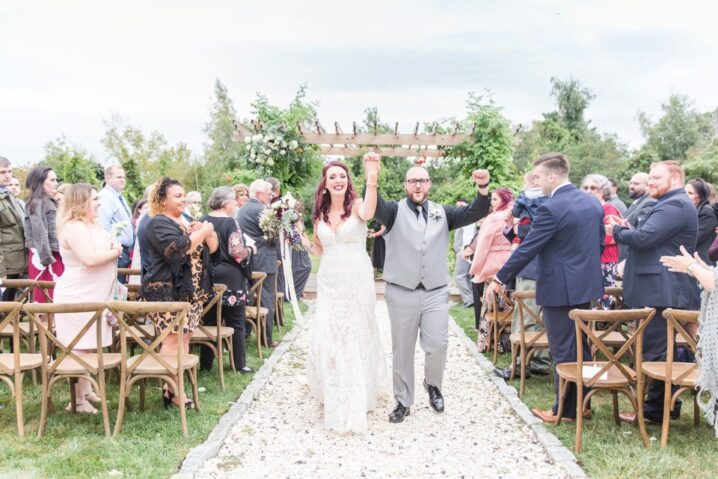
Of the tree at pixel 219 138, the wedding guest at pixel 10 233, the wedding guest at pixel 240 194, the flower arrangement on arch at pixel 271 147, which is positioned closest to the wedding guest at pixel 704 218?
the wedding guest at pixel 240 194

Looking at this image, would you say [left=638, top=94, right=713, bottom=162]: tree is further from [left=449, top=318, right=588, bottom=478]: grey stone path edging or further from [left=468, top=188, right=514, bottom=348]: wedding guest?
[left=449, top=318, right=588, bottom=478]: grey stone path edging

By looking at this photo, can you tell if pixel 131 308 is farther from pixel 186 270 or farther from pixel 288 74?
pixel 288 74

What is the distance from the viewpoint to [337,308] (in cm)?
502

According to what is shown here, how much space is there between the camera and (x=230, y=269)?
643cm

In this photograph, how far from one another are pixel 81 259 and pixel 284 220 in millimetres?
2168

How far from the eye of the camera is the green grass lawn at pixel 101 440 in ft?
13.0

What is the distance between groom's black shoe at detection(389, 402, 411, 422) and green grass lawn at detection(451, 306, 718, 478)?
1.18 metres

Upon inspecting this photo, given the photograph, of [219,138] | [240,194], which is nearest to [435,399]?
[240,194]

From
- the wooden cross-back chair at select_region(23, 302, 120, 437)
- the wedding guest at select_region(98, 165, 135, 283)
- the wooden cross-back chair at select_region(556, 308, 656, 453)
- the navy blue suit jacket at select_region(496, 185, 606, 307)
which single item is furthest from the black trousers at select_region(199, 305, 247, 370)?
the wooden cross-back chair at select_region(556, 308, 656, 453)

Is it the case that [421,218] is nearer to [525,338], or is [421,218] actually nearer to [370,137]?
[525,338]

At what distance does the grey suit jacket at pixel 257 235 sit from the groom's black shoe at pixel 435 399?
3277 millimetres

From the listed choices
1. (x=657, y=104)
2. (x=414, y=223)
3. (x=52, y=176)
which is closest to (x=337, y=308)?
(x=414, y=223)

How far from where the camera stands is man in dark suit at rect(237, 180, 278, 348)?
7895 millimetres

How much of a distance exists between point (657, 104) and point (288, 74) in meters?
36.0
